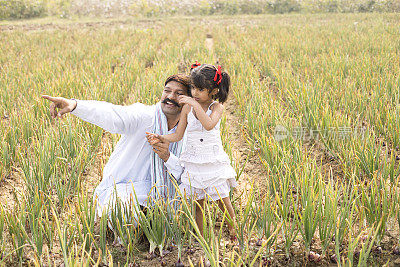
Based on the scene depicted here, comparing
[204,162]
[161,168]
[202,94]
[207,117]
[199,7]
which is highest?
[199,7]

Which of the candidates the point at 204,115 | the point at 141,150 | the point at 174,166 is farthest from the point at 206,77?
the point at 141,150

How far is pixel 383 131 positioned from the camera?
2594 mm

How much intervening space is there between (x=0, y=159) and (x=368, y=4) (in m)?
27.2

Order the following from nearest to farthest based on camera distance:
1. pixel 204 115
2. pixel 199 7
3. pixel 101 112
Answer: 1. pixel 204 115
2. pixel 101 112
3. pixel 199 7

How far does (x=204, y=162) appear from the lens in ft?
5.59

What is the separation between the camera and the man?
73.9 inches

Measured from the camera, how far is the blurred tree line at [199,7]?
22719 millimetres

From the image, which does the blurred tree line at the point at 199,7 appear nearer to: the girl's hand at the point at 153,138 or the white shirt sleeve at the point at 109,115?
the white shirt sleeve at the point at 109,115

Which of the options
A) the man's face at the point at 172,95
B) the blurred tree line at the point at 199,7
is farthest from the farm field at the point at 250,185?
the blurred tree line at the point at 199,7

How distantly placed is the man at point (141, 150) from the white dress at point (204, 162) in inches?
6.5

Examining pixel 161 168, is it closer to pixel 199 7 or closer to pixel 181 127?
pixel 181 127

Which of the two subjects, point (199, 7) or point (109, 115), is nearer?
point (109, 115)

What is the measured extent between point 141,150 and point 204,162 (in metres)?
0.52

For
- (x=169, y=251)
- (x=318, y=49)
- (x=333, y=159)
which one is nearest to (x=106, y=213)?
(x=169, y=251)
